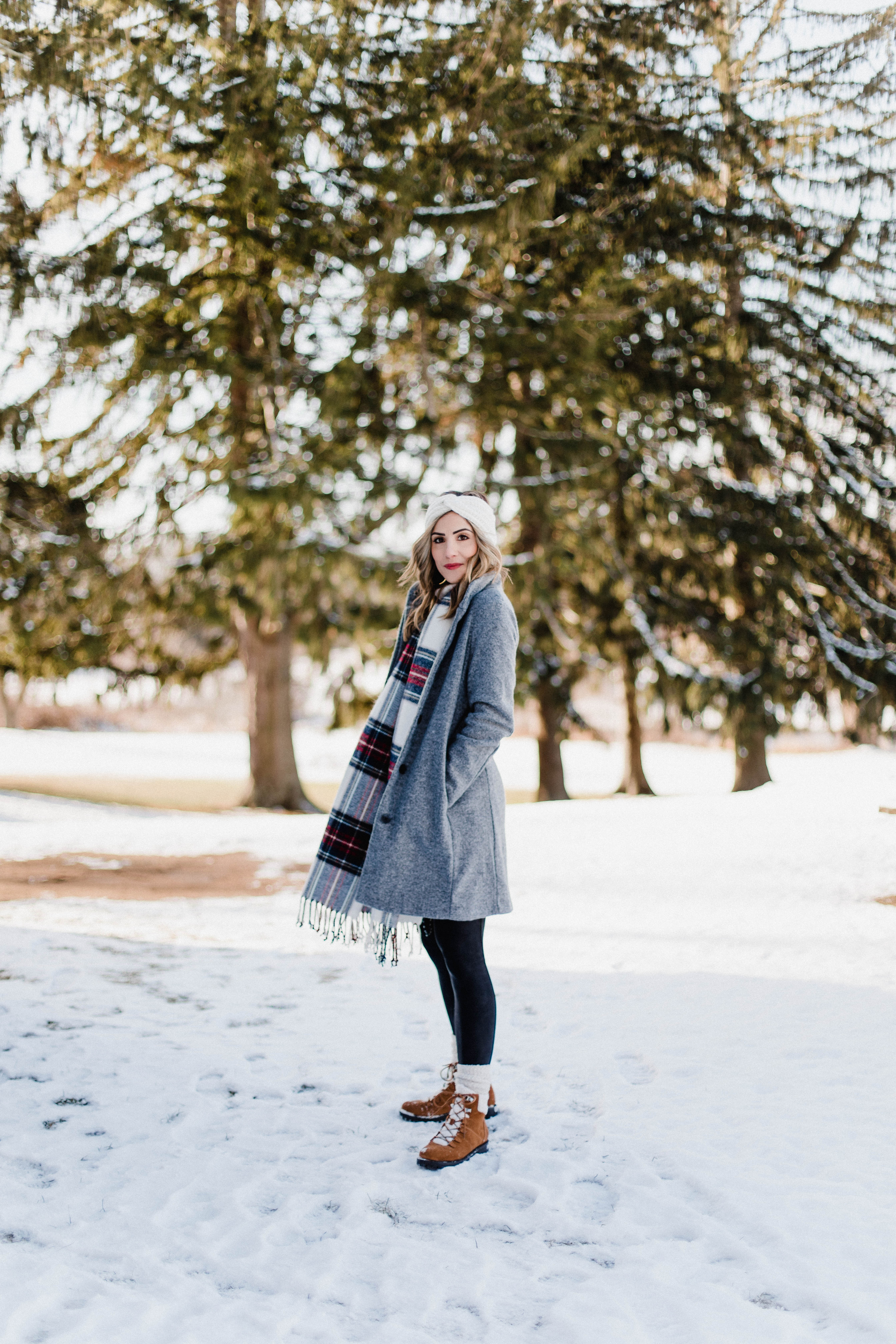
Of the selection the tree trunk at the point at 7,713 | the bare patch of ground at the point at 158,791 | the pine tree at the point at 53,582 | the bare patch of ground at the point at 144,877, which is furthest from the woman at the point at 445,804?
the tree trunk at the point at 7,713

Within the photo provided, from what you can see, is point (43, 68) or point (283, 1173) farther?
point (43, 68)

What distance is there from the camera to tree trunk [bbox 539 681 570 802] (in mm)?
15484

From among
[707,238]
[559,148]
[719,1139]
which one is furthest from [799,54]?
[719,1139]

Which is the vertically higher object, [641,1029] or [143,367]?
[143,367]

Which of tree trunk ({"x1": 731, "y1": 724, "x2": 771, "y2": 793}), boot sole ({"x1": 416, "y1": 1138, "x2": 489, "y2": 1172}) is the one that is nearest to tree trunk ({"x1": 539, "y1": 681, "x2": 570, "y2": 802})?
tree trunk ({"x1": 731, "y1": 724, "x2": 771, "y2": 793})

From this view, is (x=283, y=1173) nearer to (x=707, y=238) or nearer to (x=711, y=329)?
(x=707, y=238)

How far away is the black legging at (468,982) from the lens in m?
2.77

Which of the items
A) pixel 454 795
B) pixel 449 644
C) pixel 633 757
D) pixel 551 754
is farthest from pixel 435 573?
pixel 633 757

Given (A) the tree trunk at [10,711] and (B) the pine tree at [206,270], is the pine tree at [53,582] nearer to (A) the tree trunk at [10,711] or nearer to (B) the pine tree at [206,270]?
(B) the pine tree at [206,270]

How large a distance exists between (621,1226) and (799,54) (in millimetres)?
10100

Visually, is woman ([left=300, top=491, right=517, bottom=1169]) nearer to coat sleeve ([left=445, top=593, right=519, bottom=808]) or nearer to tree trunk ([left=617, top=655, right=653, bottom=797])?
coat sleeve ([left=445, top=593, right=519, bottom=808])

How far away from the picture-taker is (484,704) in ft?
8.89

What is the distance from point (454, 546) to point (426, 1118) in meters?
1.77

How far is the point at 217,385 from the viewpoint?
11312 mm
